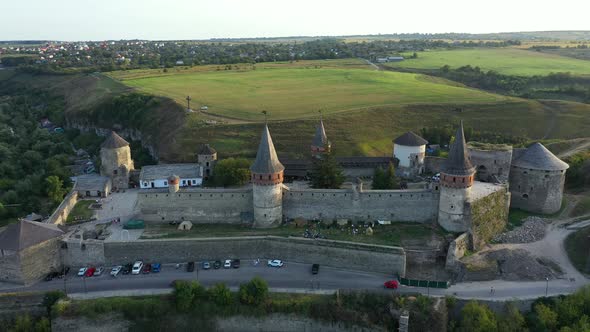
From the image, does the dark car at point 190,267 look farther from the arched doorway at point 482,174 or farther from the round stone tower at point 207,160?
the arched doorway at point 482,174

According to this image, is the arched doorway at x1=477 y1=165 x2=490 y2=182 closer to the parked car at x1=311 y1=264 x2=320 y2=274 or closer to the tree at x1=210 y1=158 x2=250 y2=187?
the parked car at x1=311 y1=264 x2=320 y2=274

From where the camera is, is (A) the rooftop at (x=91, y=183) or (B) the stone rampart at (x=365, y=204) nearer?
(B) the stone rampart at (x=365, y=204)

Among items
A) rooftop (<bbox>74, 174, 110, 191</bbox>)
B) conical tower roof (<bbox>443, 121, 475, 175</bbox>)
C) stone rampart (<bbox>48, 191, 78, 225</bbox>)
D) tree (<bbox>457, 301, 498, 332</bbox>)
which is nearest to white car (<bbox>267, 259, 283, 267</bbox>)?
tree (<bbox>457, 301, 498, 332</bbox>)

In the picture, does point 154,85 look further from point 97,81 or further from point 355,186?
point 355,186

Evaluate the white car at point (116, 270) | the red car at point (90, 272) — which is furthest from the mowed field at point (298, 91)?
the red car at point (90, 272)

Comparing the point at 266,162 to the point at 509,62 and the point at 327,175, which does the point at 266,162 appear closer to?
the point at 327,175

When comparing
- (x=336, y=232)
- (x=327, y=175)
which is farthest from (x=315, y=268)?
(x=327, y=175)

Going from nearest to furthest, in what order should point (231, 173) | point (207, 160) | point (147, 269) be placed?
point (147, 269) → point (231, 173) → point (207, 160)

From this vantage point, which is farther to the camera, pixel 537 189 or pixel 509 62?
pixel 509 62
